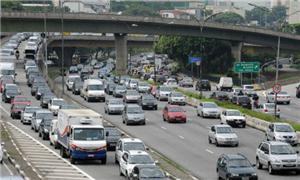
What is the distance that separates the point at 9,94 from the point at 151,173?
53286 mm

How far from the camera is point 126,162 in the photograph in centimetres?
4088

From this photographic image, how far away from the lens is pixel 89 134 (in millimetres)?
45031

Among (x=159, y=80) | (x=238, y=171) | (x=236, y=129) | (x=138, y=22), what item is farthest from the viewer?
(x=138, y=22)

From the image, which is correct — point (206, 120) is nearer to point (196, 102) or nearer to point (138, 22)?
point (196, 102)

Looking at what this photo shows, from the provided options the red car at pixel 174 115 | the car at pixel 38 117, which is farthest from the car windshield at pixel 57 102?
the car at pixel 38 117

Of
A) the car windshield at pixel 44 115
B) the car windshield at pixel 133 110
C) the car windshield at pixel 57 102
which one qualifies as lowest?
the car windshield at pixel 57 102

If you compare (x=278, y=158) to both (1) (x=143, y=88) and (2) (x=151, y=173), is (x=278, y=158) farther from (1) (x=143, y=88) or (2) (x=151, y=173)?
(1) (x=143, y=88)

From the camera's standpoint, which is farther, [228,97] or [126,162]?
[228,97]

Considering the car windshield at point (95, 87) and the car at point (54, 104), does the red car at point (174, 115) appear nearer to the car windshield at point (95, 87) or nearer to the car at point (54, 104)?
the car at point (54, 104)

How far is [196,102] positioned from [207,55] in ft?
277

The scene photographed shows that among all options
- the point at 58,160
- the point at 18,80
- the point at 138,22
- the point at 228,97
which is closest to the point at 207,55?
the point at 138,22

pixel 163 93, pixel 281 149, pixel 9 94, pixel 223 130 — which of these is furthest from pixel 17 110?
pixel 281 149

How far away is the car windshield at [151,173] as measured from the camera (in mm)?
36281

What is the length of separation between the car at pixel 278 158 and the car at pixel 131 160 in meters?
6.14
